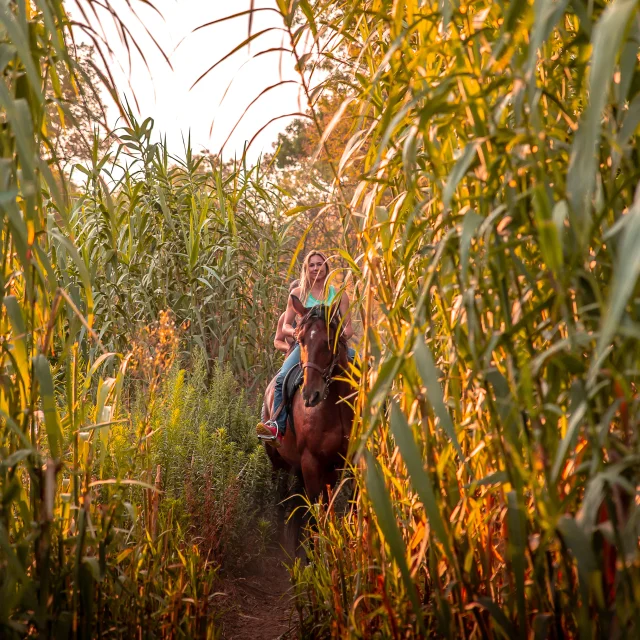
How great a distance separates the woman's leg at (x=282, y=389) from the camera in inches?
220

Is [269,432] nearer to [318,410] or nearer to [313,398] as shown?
[318,410]

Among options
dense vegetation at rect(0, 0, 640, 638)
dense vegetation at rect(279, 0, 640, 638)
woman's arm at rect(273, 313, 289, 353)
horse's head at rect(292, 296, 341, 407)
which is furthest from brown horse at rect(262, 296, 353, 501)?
dense vegetation at rect(279, 0, 640, 638)

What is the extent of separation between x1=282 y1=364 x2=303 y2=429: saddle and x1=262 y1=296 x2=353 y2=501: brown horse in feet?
0.16

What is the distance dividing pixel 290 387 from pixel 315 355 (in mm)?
727

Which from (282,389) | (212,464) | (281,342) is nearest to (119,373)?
(212,464)

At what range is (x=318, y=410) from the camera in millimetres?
5227

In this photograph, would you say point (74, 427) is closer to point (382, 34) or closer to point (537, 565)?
point (537, 565)

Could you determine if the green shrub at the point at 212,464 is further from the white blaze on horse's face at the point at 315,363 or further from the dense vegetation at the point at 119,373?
the white blaze on horse's face at the point at 315,363

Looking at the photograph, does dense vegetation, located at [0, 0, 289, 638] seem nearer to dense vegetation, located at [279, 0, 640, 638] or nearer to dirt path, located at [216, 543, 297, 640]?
dirt path, located at [216, 543, 297, 640]

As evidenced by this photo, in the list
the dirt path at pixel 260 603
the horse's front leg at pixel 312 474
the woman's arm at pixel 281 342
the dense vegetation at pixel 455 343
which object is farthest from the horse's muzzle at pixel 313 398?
the dense vegetation at pixel 455 343

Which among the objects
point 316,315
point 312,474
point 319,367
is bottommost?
point 312,474

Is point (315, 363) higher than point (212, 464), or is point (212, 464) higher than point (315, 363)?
point (315, 363)

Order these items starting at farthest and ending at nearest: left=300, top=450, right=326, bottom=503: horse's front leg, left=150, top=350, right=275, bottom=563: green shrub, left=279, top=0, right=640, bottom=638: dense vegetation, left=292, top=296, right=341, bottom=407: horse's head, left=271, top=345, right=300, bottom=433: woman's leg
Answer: left=271, top=345, right=300, bottom=433: woman's leg, left=300, top=450, right=326, bottom=503: horse's front leg, left=292, top=296, right=341, bottom=407: horse's head, left=150, top=350, right=275, bottom=563: green shrub, left=279, top=0, right=640, bottom=638: dense vegetation

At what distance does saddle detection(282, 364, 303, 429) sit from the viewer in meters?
5.46
